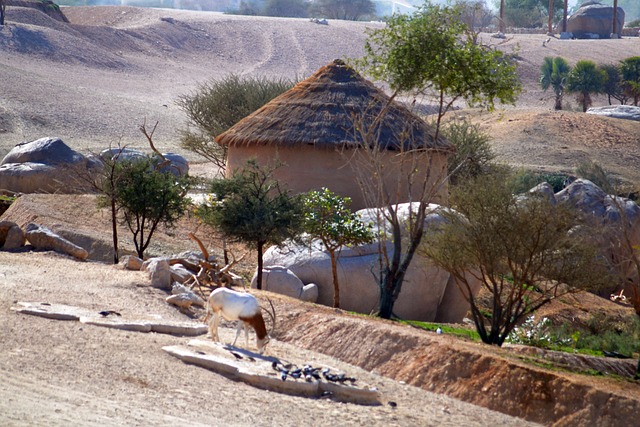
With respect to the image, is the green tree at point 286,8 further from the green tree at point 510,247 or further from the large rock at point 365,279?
the green tree at point 510,247

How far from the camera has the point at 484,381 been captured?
10828 mm

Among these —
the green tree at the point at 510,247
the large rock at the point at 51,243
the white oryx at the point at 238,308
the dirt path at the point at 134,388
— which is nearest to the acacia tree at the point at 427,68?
the green tree at the point at 510,247

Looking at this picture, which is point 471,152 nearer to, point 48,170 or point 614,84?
point 48,170

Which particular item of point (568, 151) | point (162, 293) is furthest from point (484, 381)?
point (568, 151)

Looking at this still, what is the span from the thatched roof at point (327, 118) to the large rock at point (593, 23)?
62465 millimetres

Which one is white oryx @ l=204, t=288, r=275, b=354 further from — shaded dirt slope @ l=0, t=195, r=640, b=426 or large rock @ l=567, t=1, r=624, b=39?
large rock @ l=567, t=1, r=624, b=39

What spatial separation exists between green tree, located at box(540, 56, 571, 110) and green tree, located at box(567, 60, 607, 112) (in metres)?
0.58

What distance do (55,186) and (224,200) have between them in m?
8.99

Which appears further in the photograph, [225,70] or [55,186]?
[225,70]

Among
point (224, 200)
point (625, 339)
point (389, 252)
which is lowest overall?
point (625, 339)

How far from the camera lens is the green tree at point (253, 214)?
604 inches

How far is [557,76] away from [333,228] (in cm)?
4015

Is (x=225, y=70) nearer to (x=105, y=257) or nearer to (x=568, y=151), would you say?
(x=568, y=151)

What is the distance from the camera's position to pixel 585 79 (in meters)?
51.5
